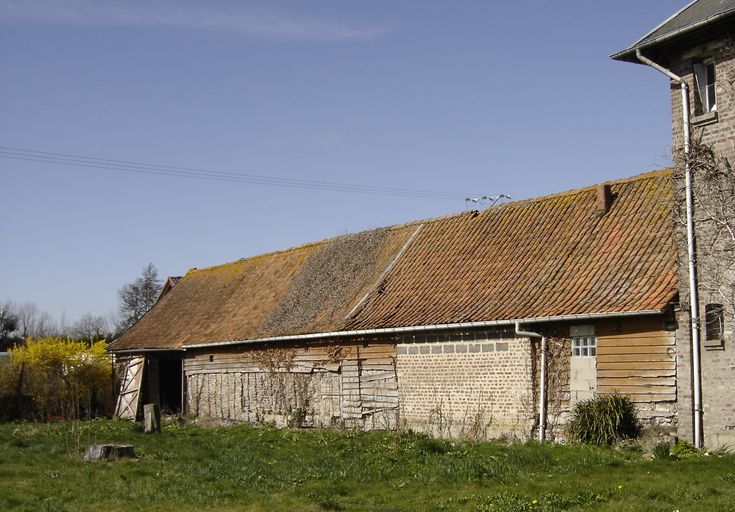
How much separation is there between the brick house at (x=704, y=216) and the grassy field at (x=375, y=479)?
5.15 feet

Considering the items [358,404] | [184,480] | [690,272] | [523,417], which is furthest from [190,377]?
[690,272]

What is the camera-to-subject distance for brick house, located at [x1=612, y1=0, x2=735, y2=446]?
53.7 ft

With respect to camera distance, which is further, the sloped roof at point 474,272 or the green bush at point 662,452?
the sloped roof at point 474,272

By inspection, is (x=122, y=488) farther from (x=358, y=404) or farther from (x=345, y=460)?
(x=358, y=404)

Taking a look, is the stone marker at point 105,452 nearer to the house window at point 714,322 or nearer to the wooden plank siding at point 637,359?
the wooden plank siding at point 637,359

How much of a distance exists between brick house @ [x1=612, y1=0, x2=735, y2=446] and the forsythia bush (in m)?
22.5

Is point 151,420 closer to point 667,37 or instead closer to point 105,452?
point 105,452

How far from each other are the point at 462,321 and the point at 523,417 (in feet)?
8.36

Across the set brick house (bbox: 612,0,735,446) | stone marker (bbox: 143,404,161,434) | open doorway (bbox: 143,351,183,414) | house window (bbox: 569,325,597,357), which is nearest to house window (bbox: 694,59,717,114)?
brick house (bbox: 612,0,735,446)

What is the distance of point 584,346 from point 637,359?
1.33m

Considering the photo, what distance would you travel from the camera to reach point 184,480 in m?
14.9

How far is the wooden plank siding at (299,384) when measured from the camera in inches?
936

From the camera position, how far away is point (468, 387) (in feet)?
69.7

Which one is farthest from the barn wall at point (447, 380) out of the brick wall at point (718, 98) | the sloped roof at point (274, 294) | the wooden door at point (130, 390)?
the wooden door at point (130, 390)
